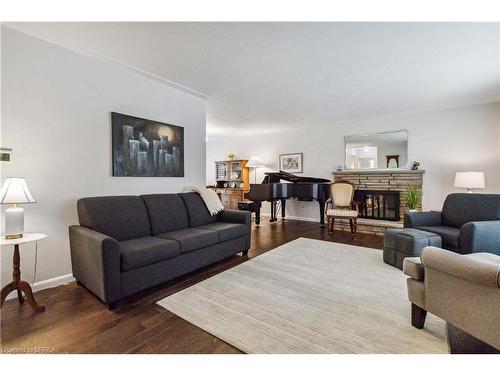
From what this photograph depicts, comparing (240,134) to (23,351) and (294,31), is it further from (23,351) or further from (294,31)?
(23,351)

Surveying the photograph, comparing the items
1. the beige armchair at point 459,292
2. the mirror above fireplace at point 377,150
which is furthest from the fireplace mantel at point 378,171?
the beige armchair at point 459,292

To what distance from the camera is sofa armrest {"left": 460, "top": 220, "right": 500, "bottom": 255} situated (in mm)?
2564

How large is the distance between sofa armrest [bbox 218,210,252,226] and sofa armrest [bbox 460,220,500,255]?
2.52 metres

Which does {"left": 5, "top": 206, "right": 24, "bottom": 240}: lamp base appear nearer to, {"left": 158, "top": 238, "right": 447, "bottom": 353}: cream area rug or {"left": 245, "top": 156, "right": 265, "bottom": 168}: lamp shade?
{"left": 158, "top": 238, "right": 447, "bottom": 353}: cream area rug

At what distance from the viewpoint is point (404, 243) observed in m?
2.79

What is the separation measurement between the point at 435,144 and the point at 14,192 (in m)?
6.28

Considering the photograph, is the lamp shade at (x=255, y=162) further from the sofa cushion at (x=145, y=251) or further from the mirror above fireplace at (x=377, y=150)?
the sofa cushion at (x=145, y=251)

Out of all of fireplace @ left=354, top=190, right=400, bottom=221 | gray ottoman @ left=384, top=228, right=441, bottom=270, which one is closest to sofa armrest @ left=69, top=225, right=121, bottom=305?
gray ottoman @ left=384, top=228, right=441, bottom=270

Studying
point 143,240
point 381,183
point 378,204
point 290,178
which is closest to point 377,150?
point 381,183

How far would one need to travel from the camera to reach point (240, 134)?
24.0 feet

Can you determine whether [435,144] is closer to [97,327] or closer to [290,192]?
[290,192]
